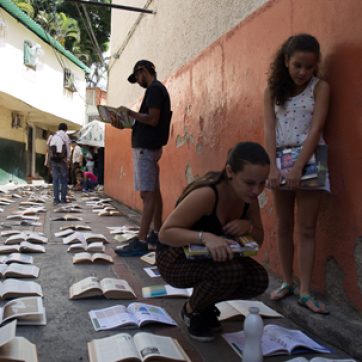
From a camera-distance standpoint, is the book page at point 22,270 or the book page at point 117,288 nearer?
the book page at point 117,288

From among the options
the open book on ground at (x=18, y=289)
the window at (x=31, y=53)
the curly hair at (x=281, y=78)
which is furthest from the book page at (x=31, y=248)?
the window at (x=31, y=53)

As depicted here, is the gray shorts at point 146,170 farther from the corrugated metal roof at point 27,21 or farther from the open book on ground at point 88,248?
the corrugated metal roof at point 27,21

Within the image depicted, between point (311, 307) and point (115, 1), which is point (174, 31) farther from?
point (115, 1)

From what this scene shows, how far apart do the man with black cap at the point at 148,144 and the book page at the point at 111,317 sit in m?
1.51

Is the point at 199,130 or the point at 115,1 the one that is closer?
the point at 199,130

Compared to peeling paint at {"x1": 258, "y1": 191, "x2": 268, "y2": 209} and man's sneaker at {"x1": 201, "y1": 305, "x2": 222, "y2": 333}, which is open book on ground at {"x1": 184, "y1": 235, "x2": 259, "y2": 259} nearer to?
man's sneaker at {"x1": 201, "y1": 305, "x2": 222, "y2": 333}

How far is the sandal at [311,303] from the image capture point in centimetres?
241

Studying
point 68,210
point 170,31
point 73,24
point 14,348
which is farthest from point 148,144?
point 73,24

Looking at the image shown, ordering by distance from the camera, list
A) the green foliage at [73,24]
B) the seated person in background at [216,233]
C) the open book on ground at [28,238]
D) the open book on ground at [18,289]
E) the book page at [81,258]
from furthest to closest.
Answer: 1. the green foliage at [73,24]
2. the open book on ground at [28,238]
3. the book page at [81,258]
4. the open book on ground at [18,289]
5. the seated person in background at [216,233]

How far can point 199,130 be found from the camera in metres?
4.58

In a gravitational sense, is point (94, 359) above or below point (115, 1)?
below

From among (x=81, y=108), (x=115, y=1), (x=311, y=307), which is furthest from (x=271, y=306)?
(x=81, y=108)

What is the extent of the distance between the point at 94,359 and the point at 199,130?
2996 millimetres

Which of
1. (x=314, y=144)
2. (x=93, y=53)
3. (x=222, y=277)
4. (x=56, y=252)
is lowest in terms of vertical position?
(x=56, y=252)
